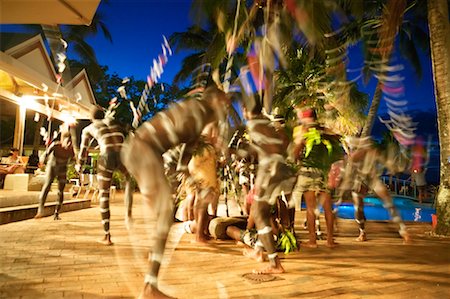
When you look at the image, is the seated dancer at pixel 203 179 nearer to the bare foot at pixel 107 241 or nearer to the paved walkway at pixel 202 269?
the paved walkway at pixel 202 269

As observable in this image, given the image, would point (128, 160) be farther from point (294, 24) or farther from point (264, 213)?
point (294, 24)

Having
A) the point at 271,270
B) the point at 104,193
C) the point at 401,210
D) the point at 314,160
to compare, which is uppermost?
the point at 314,160

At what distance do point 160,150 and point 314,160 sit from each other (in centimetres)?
249

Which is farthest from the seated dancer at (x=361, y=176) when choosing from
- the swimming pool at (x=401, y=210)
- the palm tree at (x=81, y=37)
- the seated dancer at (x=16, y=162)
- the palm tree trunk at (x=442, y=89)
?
the palm tree at (x=81, y=37)

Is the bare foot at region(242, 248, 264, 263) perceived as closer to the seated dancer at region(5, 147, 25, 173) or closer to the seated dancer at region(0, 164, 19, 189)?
the seated dancer at region(0, 164, 19, 189)

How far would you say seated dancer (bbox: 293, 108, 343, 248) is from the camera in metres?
4.51

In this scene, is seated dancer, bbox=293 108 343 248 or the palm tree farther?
the palm tree

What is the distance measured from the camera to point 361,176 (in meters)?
5.46

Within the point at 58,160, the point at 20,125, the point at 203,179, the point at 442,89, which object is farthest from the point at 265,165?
the point at 20,125

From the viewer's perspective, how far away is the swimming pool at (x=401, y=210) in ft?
44.1

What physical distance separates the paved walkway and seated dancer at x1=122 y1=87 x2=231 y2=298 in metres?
0.50

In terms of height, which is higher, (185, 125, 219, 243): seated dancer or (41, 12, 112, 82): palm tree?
(41, 12, 112, 82): palm tree

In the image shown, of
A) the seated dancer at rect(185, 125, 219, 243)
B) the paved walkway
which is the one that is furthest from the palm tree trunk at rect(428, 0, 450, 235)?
the seated dancer at rect(185, 125, 219, 243)

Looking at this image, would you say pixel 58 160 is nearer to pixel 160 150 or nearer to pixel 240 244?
pixel 240 244
